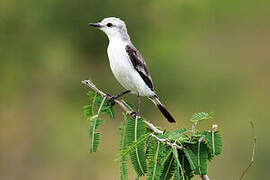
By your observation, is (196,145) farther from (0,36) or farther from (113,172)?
(0,36)

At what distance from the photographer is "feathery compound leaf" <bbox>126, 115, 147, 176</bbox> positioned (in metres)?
2.26

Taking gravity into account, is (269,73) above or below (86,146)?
above

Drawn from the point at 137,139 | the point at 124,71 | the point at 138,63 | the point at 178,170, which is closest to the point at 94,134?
the point at 137,139

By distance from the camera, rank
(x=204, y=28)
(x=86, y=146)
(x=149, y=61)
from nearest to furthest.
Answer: (x=86, y=146) < (x=149, y=61) < (x=204, y=28)

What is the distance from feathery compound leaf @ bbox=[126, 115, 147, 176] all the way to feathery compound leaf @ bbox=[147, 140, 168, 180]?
0.08 meters

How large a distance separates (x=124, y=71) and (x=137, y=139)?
7.09ft

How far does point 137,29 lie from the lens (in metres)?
12.2

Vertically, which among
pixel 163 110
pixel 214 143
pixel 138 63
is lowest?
pixel 214 143

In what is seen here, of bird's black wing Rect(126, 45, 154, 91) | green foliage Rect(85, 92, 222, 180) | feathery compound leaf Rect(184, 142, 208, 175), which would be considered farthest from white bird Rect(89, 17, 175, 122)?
feathery compound leaf Rect(184, 142, 208, 175)

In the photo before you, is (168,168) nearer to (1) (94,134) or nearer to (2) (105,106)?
(1) (94,134)

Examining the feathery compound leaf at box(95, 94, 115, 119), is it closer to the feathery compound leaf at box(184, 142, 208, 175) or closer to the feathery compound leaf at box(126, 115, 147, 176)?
the feathery compound leaf at box(126, 115, 147, 176)

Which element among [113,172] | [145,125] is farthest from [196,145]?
[113,172]

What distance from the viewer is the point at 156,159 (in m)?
2.12

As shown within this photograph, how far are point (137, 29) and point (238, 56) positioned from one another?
6.95ft
